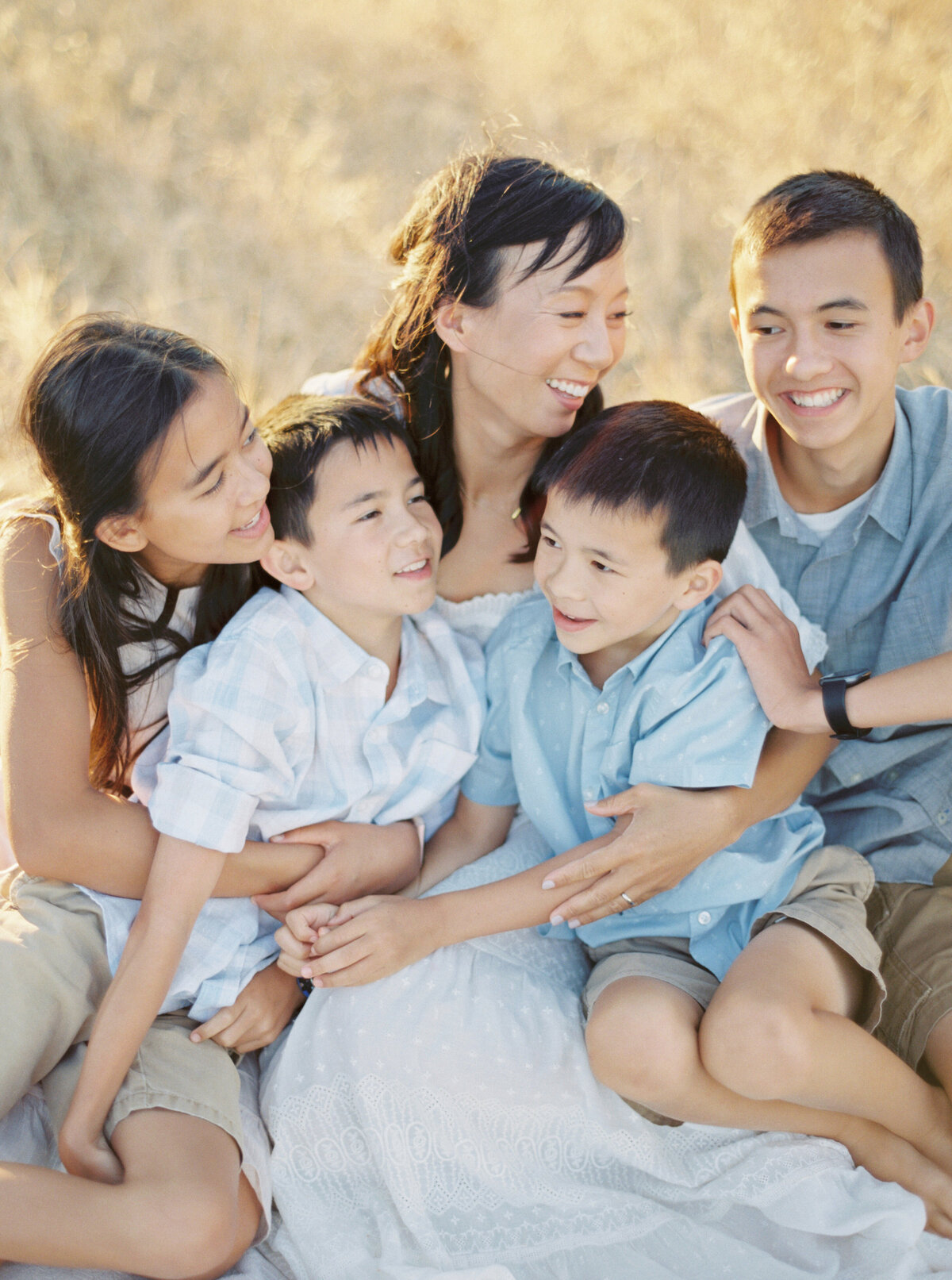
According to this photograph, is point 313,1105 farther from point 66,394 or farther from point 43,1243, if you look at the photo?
point 66,394

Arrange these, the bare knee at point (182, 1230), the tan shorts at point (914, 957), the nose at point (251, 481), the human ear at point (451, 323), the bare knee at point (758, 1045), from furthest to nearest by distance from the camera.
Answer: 1. the human ear at point (451, 323)
2. the tan shorts at point (914, 957)
3. the nose at point (251, 481)
4. the bare knee at point (758, 1045)
5. the bare knee at point (182, 1230)

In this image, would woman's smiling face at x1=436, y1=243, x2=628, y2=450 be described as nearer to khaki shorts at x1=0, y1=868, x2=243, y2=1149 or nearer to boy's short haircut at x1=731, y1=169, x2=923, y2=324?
boy's short haircut at x1=731, y1=169, x2=923, y2=324

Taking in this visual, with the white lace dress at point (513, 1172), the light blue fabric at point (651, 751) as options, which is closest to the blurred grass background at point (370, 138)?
the light blue fabric at point (651, 751)

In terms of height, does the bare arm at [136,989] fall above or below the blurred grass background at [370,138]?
below

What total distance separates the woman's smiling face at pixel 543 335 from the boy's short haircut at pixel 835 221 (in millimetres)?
337

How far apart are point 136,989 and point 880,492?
1901 mm

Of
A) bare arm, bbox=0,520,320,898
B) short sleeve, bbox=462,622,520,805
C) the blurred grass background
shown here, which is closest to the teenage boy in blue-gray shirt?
short sleeve, bbox=462,622,520,805

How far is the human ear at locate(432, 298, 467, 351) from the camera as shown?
2574mm

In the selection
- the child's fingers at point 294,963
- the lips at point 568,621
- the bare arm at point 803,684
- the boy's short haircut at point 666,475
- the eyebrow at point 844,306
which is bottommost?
the child's fingers at point 294,963

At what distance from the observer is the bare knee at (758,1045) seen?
77.8 inches

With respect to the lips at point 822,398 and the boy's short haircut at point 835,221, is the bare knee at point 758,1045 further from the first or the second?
the boy's short haircut at point 835,221

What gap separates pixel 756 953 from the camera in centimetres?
215

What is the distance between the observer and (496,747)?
250 centimetres

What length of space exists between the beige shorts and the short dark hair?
111 cm
